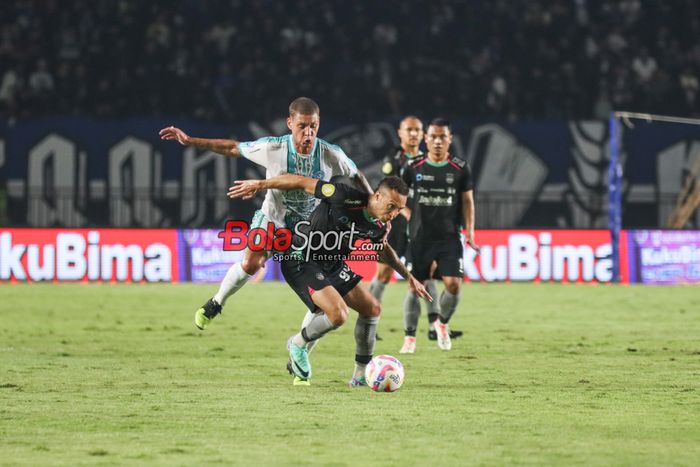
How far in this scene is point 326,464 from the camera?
691 cm

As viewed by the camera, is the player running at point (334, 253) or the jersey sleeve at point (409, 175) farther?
the jersey sleeve at point (409, 175)

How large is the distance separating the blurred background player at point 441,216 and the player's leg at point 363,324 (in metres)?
3.33

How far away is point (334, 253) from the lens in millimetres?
10125

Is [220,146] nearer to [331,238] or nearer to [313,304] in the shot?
[331,238]

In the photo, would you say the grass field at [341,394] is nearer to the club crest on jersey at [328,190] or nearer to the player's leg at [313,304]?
the player's leg at [313,304]

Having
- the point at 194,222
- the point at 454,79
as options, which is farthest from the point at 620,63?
the point at 194,222

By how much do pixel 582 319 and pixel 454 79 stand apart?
12.5m

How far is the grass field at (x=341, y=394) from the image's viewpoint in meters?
7.40

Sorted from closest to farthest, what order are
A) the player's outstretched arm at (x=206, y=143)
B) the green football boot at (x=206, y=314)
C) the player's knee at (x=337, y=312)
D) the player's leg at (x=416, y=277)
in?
the player's knee at (x=337, y=312) → the player's outstretched arm at (x=206, y=143) → the green football boot at (x=206, y=314) → the player's leg at (x=416, y=277)

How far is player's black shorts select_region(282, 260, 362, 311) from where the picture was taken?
33.0 ft

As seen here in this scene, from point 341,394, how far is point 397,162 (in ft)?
17.1

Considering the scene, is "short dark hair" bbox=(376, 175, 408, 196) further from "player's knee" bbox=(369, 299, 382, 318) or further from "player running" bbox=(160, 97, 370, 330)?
"player's knee" bbox=(369, 299, 382, 318)

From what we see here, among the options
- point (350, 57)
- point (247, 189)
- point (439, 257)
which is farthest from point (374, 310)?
point (350, 57)

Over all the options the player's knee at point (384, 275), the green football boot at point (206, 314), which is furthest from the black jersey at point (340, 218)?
the player's knee at point (384, 275)
